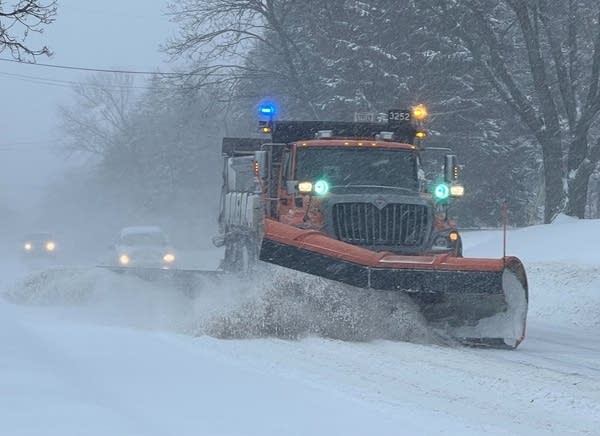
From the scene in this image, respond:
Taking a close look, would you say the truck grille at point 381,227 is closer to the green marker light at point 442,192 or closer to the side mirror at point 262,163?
the green marker light at point 442,192

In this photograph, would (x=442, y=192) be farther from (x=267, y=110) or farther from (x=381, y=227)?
(x=267, y=110)

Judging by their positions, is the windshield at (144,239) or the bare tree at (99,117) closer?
the windshield at (144,239)

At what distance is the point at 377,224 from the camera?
10.2 metres

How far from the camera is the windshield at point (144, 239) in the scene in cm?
2188

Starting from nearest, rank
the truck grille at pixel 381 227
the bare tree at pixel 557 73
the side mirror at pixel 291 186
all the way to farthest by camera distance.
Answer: the truck grille at pixel 381 227, the side mirror at pixel 291 186, the bare tree at pixel 557 73

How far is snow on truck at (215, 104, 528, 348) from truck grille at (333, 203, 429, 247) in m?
0.01

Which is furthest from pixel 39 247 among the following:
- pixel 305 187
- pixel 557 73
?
pixel 305 187

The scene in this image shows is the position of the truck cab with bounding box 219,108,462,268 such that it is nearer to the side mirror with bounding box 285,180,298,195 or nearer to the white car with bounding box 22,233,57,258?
the side mirror with bounding box 285,180,298,195

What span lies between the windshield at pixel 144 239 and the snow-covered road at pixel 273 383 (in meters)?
10.4

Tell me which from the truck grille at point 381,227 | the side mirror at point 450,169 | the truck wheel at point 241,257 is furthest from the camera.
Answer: the truck wheel at point 241,257

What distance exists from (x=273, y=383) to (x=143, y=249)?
49.5ft

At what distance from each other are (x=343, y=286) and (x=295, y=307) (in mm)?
583

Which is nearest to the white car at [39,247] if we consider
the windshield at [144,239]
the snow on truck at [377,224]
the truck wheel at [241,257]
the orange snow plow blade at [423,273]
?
the windshield at [144,239]

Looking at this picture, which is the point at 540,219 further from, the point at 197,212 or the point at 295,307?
the point at 295,307
